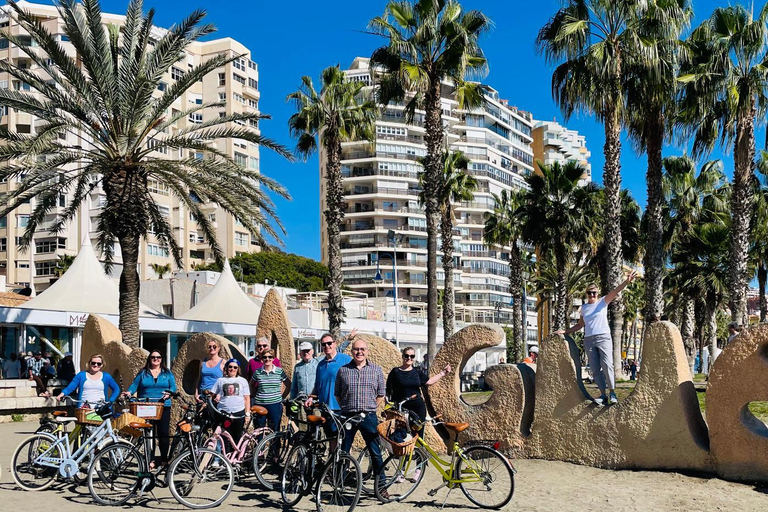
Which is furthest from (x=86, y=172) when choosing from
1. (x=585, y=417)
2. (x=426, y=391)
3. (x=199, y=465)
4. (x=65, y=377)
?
(x=585, y=417)

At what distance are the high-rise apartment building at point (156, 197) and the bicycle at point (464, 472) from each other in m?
50.6

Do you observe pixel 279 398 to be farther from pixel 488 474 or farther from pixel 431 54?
pixel 431 54

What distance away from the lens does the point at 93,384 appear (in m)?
11.2

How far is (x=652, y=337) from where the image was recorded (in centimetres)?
1080

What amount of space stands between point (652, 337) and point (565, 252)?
29305mm

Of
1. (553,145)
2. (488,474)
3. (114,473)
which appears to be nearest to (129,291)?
(114,473)

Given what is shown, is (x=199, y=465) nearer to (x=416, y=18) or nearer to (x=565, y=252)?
(x=416, y=18)

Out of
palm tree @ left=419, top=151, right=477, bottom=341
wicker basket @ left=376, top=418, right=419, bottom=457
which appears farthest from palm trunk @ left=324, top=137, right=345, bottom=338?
A: wicker basket @ left=376, top=418, right=419, bottom=457

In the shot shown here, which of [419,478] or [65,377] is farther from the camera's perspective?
[65,377]

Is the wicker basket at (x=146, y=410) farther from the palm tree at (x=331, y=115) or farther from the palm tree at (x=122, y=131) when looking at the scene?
the palm tree at (x=331, y=115)

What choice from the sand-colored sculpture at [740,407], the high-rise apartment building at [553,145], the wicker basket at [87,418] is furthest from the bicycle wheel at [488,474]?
the high-rise apartment building at [553,145]

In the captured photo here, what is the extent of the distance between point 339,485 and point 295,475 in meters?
0.71

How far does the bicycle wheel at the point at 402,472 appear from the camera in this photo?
9.18 m

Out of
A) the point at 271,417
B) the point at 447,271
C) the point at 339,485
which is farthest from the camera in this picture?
the point at 447,271
